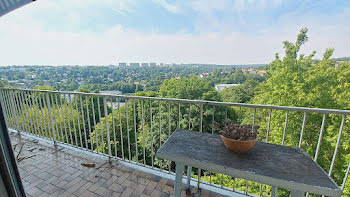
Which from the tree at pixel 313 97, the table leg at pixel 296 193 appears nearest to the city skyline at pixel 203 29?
the tree at pixel 313 97

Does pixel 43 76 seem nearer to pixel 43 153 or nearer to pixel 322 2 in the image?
pixel 43 153

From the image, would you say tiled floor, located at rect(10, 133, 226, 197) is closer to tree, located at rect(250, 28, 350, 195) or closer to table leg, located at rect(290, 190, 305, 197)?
table leg, located at rect(290, 190, 305, 197)

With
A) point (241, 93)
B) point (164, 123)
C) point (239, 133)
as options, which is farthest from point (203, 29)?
point (239, 133)

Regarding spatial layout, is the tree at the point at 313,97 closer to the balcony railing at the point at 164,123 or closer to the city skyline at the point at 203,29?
the balcony railing at the point at 164,123

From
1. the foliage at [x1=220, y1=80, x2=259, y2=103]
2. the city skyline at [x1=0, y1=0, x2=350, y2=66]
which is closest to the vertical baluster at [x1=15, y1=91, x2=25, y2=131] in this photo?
the city skyline at [x1=0, y1=0, x2=350, y2=66]

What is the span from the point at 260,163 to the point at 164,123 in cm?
1194

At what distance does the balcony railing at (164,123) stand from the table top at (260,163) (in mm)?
380

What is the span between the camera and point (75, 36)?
1098 cm

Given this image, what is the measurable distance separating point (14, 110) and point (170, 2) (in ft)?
19.1

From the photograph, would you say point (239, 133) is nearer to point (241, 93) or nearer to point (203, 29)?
point (203, 29)

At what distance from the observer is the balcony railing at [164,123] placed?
1896 millimetres

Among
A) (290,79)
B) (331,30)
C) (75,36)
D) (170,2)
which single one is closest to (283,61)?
(290,79)

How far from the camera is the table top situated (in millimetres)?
924

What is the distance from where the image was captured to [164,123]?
42.2ft
